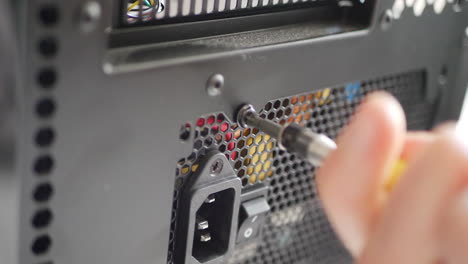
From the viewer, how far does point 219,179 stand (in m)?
0.36

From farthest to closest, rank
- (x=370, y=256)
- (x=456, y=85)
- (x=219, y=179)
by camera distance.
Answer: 1. (x=456, y=85)
2. (x=219, y=179)
3. (x=370, y=256)

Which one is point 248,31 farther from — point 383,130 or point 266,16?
point 383,130

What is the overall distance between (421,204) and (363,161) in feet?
0.09

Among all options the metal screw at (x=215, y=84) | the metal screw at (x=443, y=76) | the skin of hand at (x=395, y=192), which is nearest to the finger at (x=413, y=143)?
the skin of hand at (x=395, y=192)

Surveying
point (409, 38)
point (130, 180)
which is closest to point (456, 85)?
point (409, 38)

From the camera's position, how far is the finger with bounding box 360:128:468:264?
0.19 meters

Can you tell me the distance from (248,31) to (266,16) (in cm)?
2

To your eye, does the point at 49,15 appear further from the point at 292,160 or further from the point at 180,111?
the point at 292,160

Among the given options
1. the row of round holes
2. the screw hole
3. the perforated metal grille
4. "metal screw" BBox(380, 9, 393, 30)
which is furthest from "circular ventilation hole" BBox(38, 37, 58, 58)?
the screw hole

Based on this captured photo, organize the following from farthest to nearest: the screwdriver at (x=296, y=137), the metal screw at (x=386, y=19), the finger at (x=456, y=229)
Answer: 1. the metal screw at (x=386, y=19)
2. the screwdriver at (x=296, y=137)
3. the finger at (x=456, y=229)

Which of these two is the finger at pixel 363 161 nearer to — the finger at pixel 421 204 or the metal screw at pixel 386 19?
the finger at pixel 421 204

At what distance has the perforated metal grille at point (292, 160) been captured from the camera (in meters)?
0.36

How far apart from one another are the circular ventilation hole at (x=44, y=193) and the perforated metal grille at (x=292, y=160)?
0.29 feet

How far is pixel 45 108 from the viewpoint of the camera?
0.26 metres
